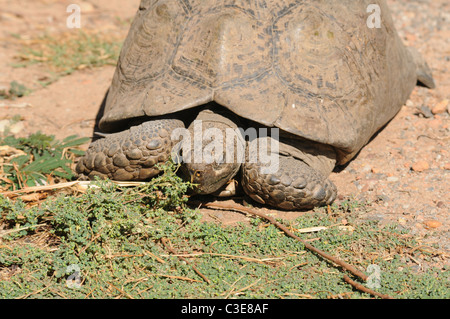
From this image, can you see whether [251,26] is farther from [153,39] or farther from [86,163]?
[86,163]

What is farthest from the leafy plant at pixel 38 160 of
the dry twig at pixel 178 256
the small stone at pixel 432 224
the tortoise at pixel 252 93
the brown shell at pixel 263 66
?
the small stone at pixel 432 224

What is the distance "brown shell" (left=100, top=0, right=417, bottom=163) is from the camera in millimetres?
3770

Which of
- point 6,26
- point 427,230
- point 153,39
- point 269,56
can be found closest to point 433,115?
point 427,230

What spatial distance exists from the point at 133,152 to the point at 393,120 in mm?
2818

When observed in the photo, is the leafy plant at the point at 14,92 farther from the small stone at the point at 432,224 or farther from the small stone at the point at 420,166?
the small stone at the point at 432,224

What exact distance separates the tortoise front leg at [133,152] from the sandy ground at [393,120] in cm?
64

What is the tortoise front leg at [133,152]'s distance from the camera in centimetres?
384

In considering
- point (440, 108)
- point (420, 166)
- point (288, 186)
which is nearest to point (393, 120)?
point (440, 108)

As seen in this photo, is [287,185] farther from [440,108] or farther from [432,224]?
[440,108]

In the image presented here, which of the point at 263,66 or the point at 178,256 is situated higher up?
the point at 263,66

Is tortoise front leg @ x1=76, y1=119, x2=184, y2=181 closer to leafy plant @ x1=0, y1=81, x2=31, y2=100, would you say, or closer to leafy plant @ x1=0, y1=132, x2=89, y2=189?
leafy plant @ x1=0, y1=132, x2=89, y2=189

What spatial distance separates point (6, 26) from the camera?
7.78 m

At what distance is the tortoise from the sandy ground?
42 centimetres

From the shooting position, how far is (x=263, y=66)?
151 inches
